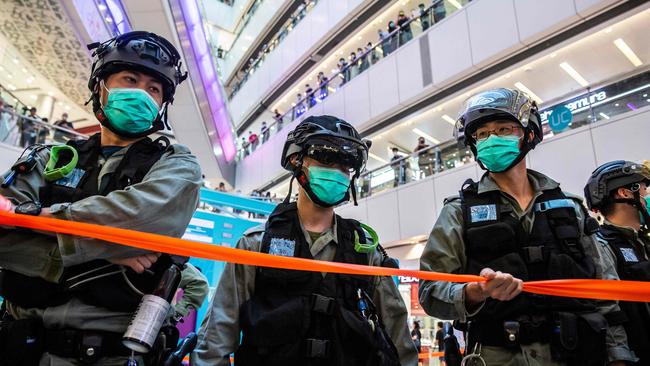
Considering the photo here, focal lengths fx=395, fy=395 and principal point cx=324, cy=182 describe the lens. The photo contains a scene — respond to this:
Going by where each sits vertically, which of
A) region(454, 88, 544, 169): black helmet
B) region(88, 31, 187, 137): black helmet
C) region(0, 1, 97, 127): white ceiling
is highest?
region(0, 1, 97, 127): white ceiling

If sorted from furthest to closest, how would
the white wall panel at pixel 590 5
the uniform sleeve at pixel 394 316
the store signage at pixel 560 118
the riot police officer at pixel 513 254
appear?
1. the white wall panel at pixel 590 5
2. the store signage at pixel 560 118
3. the uniform sleeve at pixel 394 316
4. the riot police officer at pixel 513 254

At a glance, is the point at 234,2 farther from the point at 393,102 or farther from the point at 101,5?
the point at 101,5

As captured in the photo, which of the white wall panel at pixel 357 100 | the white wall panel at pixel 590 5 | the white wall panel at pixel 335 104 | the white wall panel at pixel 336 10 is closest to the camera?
the white wall panel at pixel 590 5

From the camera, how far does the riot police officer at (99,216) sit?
127cm

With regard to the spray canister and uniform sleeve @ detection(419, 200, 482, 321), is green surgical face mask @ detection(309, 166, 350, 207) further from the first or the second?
the spray canister

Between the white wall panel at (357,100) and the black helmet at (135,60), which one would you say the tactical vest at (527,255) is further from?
the white wall panel at (357,100)

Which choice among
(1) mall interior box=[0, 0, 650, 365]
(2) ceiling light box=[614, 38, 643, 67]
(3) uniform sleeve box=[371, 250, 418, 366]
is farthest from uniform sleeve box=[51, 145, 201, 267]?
(2) ceiling light box=[614, 38, 643, 67]

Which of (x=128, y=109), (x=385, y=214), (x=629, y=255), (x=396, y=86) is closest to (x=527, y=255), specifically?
(x=629, y=255)

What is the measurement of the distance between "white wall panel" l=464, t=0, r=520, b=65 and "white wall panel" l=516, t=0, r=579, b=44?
190 mm

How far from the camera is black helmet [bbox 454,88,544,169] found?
1.93 meters

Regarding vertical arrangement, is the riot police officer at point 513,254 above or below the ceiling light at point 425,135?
below

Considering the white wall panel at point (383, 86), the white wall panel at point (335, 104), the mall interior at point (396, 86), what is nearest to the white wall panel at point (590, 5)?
the mall interior at point (396, 86)

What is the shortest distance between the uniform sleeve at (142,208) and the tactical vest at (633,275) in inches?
88.3

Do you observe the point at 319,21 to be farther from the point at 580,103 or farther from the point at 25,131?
the point at 25,131
